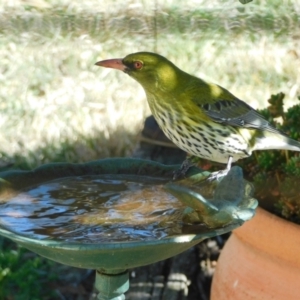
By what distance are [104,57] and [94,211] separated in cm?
392

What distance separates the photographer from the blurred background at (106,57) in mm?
5992

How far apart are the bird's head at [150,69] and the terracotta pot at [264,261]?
2.36 ft

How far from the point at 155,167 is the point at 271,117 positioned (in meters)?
1.13

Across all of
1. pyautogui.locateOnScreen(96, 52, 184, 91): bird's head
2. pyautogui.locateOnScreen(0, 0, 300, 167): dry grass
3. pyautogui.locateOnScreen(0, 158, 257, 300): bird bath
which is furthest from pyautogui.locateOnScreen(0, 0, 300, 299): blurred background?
pyautogui.locateOnScreen(0, 158, 257, 300): bird bath

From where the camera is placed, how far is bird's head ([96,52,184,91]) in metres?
3.44

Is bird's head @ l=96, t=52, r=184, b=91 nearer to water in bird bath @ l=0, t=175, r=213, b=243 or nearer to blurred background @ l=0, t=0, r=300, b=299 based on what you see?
water in bird bath @ l=0, t=175, r=213, b=243

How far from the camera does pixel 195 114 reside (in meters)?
3.59

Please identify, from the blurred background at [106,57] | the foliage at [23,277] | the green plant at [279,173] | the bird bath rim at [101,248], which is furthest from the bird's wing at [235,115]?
the blurred background at [106,57]

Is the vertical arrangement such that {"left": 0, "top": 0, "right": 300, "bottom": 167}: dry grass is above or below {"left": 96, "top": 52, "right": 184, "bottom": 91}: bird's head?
below

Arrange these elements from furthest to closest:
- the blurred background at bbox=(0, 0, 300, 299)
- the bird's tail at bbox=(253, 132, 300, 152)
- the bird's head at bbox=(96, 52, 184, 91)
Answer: the blurred background at bbox=(0, 0, 300, 299) → the bird's tail at bbox=(253, 132, 300, 152) → the bird's head at bbox=(96, 52, 184, 91)

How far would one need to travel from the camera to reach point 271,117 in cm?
411

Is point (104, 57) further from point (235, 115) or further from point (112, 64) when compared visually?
point (112, 64)

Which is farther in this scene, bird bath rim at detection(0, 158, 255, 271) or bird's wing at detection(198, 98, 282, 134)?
bird's wing at detection(198, 98, 282, 134)

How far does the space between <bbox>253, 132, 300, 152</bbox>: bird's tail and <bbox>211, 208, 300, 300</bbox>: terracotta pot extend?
1.15 feet
